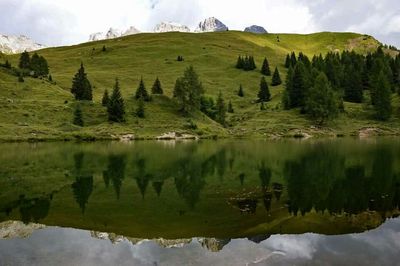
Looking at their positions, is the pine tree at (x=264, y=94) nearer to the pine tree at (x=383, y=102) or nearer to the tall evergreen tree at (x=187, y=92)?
the pine tree at (x=383, y=102)

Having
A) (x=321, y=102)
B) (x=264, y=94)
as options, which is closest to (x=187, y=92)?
(x=321, y=102)

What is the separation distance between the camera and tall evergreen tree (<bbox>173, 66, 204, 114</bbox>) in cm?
13850

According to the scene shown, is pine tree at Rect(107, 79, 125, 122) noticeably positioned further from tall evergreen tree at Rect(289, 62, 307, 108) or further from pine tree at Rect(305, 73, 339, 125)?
tall evergreen tree at Rect(289, 62, 307, 108)

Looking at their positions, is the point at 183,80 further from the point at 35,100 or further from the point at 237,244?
the point at 237,244

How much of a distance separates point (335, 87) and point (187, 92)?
63.7m

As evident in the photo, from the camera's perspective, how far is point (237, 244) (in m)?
20.0

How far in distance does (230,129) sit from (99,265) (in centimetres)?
12318

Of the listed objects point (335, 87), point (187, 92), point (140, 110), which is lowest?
point (140, 110)

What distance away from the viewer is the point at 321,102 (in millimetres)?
137750

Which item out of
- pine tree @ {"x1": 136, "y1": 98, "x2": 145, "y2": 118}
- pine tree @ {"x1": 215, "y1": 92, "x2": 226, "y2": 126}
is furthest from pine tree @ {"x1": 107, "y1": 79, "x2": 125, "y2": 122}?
pine tree @ {"x1": 215, "y1": 92, "x2": 226, "y2": 126}

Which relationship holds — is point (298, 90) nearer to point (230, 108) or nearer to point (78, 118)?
point (230, 108)

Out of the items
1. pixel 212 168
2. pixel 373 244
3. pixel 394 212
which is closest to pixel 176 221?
pixel 373 244

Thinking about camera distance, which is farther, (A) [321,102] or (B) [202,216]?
(A) [321,102]

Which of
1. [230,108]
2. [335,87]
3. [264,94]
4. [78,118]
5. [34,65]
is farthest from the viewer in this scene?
[264,94]
